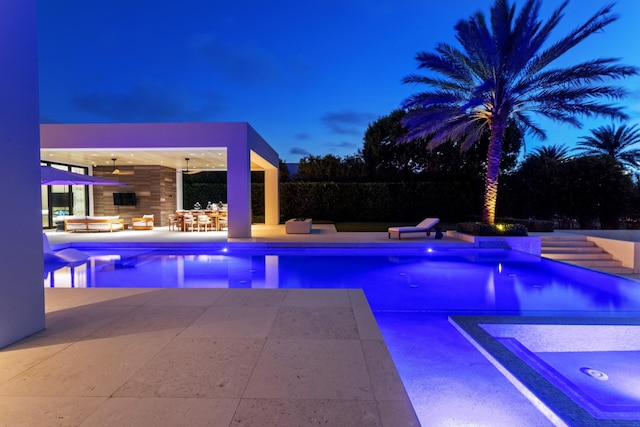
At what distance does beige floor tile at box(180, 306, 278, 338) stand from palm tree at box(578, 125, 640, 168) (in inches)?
968

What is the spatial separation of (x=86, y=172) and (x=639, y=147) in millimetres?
30898

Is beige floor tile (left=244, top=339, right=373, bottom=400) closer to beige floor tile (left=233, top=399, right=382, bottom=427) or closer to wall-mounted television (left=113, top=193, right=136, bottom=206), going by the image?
beige floor tile (left=233, top=399, right=382, bottom=427)

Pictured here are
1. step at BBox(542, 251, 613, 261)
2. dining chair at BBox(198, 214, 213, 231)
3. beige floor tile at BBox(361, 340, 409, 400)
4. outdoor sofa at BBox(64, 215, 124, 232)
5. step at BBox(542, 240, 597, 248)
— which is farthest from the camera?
dining chair at BBox(198, 214, 213, 231)

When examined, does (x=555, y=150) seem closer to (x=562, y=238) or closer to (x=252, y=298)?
(x=562, y=238)

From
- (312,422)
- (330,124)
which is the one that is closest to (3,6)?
(312,422)

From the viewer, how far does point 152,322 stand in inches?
133

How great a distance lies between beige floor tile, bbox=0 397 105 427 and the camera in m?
1.83

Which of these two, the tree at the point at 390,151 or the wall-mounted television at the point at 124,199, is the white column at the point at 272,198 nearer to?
the wall-mounted television at the point at 124,199

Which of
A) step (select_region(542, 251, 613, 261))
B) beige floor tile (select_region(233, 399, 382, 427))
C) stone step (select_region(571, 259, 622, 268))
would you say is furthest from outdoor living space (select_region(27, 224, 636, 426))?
stone step (select_region(571, 259, 622, 268))

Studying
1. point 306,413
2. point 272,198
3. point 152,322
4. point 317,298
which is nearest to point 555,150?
point 272,198

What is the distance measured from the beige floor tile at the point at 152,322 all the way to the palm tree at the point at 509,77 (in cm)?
1001

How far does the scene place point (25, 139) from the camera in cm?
276

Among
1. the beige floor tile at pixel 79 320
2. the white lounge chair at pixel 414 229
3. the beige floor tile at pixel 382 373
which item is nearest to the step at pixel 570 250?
the white lounge chair at pixel 414 229

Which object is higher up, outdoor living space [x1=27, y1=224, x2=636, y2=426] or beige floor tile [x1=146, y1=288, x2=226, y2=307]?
beige floor tile [x1=146, y1=288, x2=226, y2=307]
